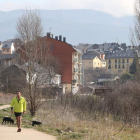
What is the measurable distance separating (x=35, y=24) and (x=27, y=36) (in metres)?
1.30

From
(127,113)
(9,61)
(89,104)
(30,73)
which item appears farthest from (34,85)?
(9,61)

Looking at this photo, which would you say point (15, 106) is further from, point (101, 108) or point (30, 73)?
point (101, 108)

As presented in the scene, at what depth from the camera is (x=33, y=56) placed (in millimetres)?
28016

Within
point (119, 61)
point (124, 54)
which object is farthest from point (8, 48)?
point (124, 54)

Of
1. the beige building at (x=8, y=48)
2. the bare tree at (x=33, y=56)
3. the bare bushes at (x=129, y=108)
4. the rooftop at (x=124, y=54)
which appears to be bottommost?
the bare bushes at (x=129, y=108)

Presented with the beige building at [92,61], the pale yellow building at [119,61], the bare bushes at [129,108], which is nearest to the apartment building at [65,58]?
the bare bushes at [129,108]

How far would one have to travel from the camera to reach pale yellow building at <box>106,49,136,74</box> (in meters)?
124

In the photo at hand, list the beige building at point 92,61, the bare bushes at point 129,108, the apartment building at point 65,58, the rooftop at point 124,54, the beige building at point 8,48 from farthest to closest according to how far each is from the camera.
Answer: the beige building at point 8,48 → the beige building at point 92,61 → the rooftop at point 124,54 → the apartment building at point 65,58 → the bare bushes at point 129,108

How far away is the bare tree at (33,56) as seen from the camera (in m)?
27.2

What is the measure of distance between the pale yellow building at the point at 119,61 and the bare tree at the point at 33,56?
9593 cm

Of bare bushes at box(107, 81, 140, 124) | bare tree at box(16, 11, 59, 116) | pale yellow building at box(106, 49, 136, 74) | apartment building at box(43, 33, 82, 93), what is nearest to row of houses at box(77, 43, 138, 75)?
pale yellow building at box(106, 49, 136, 74)

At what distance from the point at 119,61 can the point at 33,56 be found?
101036 millimetres

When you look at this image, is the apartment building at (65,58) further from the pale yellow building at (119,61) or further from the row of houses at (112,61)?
the pale yellow building at (119,61)

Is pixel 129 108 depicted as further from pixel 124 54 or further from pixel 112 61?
pixel 112 61
